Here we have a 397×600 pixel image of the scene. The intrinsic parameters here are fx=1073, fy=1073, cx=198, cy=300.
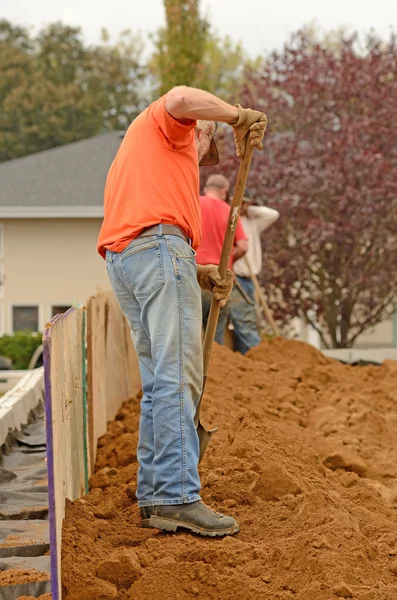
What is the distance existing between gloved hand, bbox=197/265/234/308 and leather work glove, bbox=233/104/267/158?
0.58 meters

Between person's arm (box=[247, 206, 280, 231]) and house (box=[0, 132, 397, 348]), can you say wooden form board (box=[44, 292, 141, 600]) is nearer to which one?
person's arm (box=[247, 206, 280, 231])

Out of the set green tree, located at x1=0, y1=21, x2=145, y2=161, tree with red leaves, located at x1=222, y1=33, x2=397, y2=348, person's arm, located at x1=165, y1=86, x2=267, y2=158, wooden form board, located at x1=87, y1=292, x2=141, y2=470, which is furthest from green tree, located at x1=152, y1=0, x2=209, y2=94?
green tree, located at x1=0, y1=21, x2=145, y2=161

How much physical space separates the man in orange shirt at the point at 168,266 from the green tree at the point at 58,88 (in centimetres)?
3634

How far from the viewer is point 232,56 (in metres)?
44.3

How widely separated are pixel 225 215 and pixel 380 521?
5.32m

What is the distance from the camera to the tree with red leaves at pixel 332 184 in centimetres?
1288

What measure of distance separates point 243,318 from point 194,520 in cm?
653

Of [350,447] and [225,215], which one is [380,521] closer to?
[350,447]

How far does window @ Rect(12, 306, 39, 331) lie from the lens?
23500mm

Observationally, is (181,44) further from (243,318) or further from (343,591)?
(343,591)

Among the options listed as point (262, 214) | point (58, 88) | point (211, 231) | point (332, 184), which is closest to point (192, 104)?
point (211, 231)

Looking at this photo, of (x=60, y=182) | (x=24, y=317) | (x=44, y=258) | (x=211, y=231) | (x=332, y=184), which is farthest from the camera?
(x=60, y=182)

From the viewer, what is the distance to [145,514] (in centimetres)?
448

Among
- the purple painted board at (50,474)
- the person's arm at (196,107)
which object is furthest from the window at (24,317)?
the purple painted board at (50,474)
